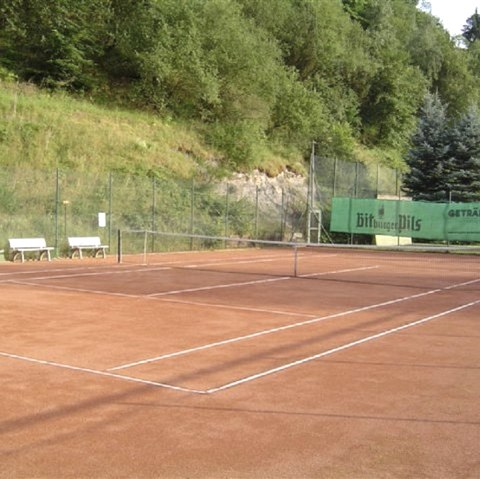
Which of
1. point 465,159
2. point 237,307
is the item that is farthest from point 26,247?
point 465,159

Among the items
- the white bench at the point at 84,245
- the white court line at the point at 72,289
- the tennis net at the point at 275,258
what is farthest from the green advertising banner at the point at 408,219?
the white court line at the point at 72,289

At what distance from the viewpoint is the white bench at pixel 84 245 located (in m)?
24.2

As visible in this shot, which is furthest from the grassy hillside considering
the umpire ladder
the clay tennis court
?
the clay tennis court

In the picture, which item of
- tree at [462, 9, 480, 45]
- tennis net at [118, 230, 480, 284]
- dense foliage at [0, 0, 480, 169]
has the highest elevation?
tree at [462, 9, 480, 45]

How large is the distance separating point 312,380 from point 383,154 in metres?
51.6

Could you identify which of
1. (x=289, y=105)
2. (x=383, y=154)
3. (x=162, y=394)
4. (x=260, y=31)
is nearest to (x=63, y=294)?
(x=162, y=394)

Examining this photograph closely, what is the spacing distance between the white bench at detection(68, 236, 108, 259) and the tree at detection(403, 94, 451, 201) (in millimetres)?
20514

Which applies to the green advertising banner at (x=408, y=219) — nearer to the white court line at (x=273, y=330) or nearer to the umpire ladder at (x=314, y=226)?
the umpire ladder at (x=314, y=226)

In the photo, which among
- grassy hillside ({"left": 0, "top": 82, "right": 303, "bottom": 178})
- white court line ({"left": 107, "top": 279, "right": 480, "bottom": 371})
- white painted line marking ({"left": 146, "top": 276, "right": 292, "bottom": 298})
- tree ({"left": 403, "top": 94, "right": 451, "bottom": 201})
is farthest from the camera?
tree ({"left": 403, "top": 94, "right": 451, "bottom": 201})

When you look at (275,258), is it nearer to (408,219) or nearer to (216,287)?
(408,219)

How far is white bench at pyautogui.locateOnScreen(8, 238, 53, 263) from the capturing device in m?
22.0

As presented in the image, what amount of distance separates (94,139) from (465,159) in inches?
790

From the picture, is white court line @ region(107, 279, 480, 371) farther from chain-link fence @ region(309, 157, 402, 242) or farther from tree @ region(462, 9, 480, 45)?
tree @ region(462, 9, 480, 45)

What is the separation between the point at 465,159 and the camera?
3878cm
